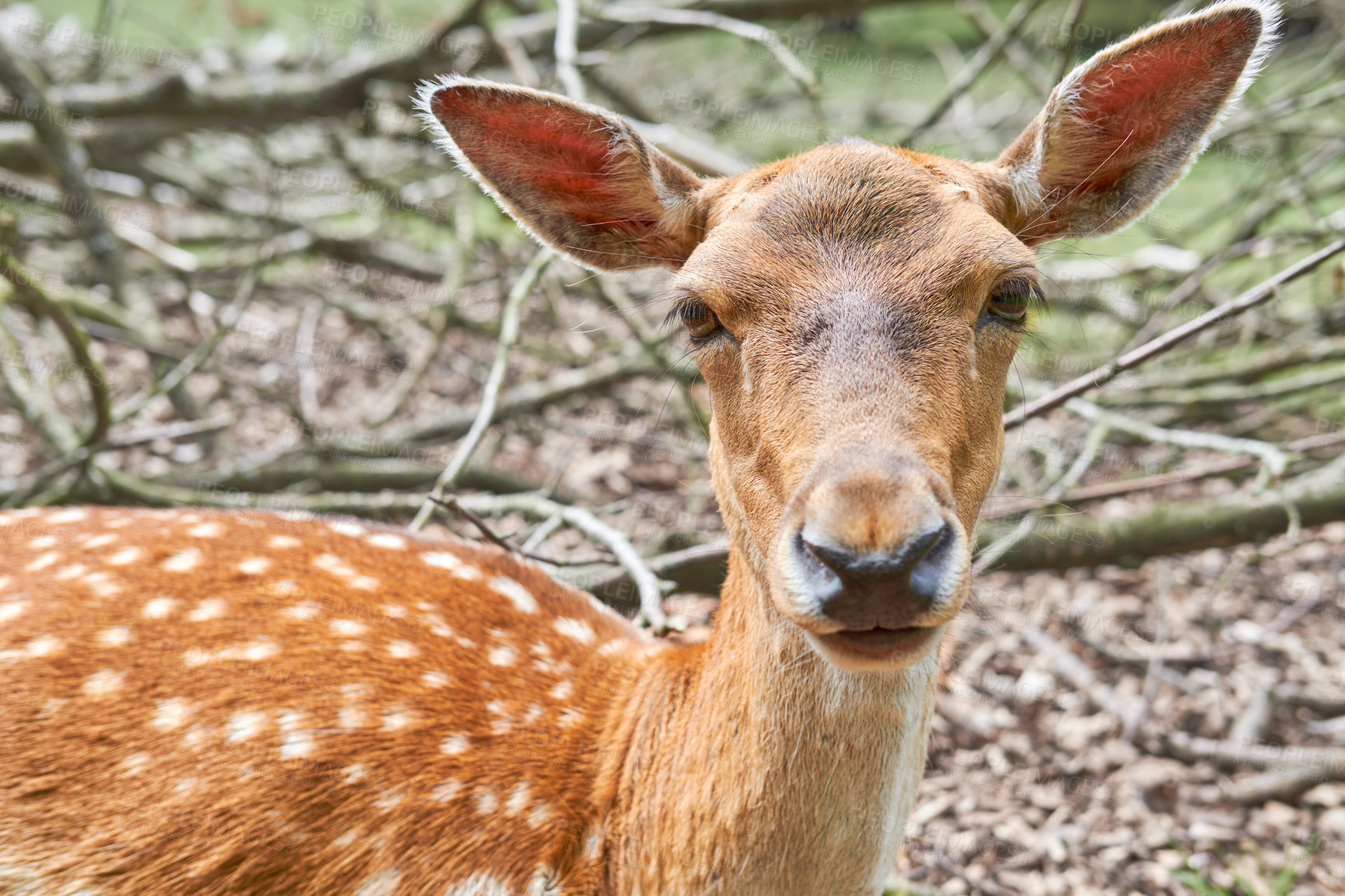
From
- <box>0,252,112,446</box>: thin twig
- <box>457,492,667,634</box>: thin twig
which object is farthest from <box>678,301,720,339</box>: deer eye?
<box>0,252,112,446</box>: thin twig

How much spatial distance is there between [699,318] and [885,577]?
0.73 m

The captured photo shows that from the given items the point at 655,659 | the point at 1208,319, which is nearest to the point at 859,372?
the point at 655,659

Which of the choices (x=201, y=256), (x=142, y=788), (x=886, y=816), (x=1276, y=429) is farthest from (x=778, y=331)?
(x=201, y=256)

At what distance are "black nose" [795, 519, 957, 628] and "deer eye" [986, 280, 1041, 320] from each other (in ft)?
1.90

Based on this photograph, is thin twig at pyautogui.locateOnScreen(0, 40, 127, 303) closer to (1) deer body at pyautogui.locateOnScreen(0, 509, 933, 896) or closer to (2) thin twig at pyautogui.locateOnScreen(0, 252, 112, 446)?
(2) thin twig at pyautogui.locateOnScreen(0, 252, 112, 446)

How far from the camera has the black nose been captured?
133cm

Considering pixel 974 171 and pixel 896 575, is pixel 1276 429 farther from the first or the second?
pixel 896 575

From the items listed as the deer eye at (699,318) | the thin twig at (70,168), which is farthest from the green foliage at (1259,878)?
the thin twig at (70,168)

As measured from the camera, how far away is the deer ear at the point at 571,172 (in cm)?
200

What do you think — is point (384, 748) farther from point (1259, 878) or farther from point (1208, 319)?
point (1259, 878)

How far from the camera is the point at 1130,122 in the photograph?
6.59 feet

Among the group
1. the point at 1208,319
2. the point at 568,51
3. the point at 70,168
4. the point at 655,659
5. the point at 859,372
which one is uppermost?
the point at 568,51

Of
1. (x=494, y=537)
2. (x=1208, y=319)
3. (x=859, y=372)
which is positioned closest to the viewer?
(x=859, y=372)

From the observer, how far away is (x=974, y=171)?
78.2 inches
